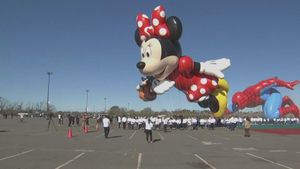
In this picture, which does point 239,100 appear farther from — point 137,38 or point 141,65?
point 141,65

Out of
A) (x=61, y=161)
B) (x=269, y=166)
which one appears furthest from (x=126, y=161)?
(x=269, y=166)

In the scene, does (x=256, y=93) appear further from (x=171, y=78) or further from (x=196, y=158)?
(x=196, y=158)

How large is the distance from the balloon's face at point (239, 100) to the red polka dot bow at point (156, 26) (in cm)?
2452

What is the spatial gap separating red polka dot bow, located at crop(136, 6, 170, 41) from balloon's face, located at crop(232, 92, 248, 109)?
80.5ft

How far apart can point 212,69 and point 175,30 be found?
268cm

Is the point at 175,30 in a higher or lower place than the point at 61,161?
higher

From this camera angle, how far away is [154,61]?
17.9m

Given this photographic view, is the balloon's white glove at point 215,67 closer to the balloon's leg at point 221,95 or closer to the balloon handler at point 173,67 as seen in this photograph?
the balloon handler at point 173,67

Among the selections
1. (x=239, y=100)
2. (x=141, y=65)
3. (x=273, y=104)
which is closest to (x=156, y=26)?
(x=141, y=65)

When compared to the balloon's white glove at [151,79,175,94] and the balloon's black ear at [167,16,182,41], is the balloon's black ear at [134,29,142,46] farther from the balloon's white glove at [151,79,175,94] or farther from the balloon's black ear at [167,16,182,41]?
the balloon's white glove at [151,79,175,94]

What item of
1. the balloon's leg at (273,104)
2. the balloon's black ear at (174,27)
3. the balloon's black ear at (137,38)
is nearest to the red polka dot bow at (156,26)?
the balloon's black ear at (174,27)

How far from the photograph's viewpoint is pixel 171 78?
19484 millimetres

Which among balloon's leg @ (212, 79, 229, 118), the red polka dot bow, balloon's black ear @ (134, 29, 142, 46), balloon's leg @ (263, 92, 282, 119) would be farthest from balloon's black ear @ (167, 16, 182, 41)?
balloon's leg @ (263, 92, 282, 119)

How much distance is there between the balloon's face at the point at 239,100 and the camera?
41969mm
